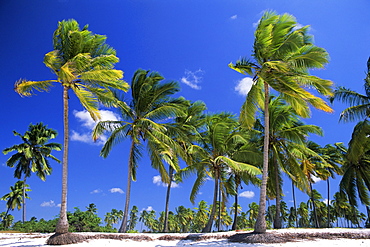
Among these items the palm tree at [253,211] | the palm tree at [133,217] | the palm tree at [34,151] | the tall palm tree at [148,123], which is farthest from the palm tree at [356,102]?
the palm tree at [133,217]

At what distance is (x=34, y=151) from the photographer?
2648cm

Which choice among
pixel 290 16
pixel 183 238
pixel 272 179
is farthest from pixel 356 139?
pixel 183 238

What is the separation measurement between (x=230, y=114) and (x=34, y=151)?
1959 centimetres

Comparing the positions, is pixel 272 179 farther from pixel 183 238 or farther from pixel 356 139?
pixel 183 238

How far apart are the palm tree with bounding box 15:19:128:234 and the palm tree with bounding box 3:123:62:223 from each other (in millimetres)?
15867

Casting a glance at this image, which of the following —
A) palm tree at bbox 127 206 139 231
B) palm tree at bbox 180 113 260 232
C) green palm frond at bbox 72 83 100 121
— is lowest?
palm tree at bbox 127 206 139 231

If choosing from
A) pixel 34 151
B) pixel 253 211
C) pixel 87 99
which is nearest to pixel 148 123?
pixel 87 99

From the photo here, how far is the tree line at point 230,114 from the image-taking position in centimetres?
1200

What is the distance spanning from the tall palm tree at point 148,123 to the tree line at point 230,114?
0.06m

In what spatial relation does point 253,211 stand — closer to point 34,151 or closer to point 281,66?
point 34,151

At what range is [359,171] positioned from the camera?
2292 centimetres

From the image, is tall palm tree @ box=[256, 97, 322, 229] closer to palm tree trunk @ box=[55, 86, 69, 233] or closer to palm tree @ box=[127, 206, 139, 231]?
palm tree trunk @ box=[55, 86, 69, 233]

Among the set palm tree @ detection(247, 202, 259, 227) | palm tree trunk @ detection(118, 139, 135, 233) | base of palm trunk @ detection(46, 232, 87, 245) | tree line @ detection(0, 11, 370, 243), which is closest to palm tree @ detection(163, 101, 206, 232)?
tree line @ detection(0, 11, 370, 243)

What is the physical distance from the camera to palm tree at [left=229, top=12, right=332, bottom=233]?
1152cm
